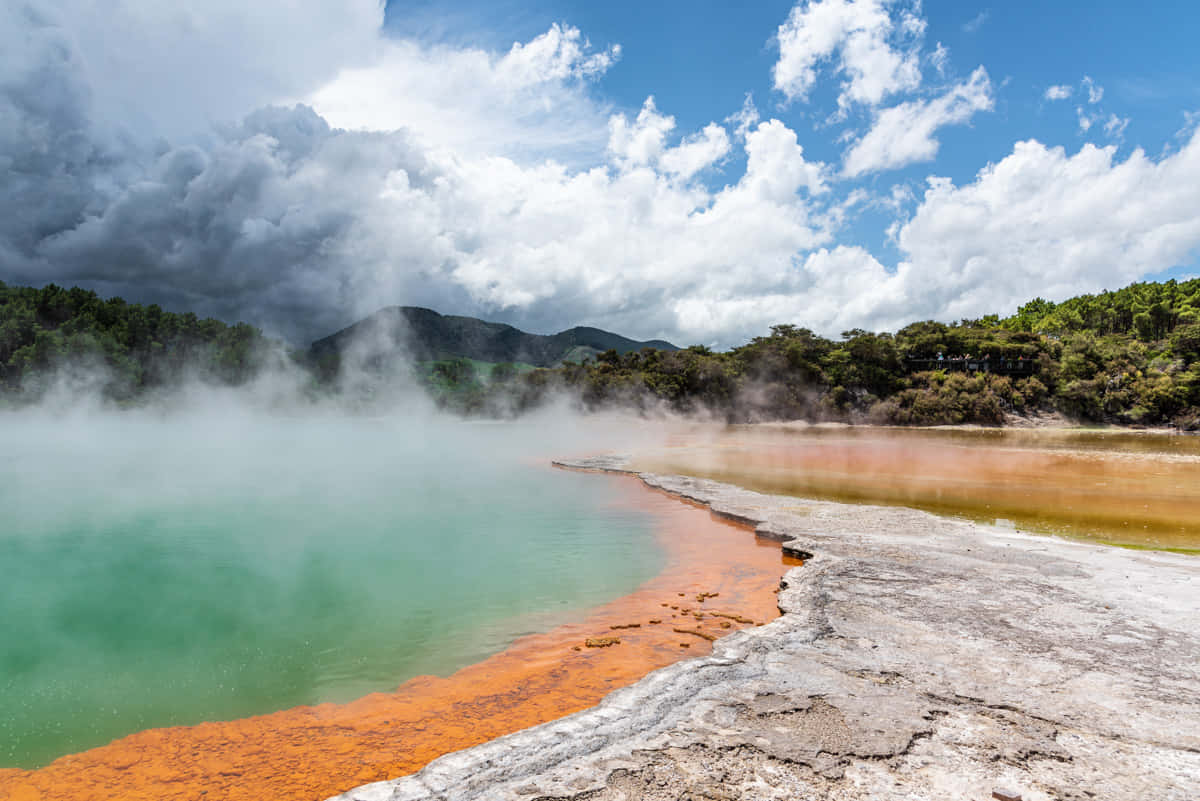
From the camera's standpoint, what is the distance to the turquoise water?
576 centimetres

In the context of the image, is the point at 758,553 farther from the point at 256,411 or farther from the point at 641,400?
the point at 256,411

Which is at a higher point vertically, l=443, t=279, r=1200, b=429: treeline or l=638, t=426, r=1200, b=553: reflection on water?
l=443, t=279, r=1200, b=429: treeline

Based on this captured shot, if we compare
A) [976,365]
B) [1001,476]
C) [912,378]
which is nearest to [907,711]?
[1001,476]

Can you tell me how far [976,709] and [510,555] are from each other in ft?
24.7

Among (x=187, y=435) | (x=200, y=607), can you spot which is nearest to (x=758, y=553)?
(x=200, y=607)

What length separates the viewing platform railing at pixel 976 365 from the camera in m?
54.9

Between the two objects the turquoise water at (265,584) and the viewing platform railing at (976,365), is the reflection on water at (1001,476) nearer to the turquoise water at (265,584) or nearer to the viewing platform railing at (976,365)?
the turquoise water at (265,584)

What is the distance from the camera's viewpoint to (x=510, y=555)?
33.8 feet

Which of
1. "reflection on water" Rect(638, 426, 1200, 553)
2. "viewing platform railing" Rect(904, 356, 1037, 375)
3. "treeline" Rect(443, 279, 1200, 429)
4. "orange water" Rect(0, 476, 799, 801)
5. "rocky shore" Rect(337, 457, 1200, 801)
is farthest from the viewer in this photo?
"viewing platform railing" Rect(904, 356, 1037, 375)

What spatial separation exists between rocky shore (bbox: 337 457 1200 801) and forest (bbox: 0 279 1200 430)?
51.6 m

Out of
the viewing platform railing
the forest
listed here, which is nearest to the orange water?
the forest

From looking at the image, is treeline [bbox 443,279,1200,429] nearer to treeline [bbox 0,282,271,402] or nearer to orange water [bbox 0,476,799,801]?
treeline [bbox 0,282,271,402]

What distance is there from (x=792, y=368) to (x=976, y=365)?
16932 millimetres

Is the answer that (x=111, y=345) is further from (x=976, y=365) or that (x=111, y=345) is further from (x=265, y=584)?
(x=976, y=365)
